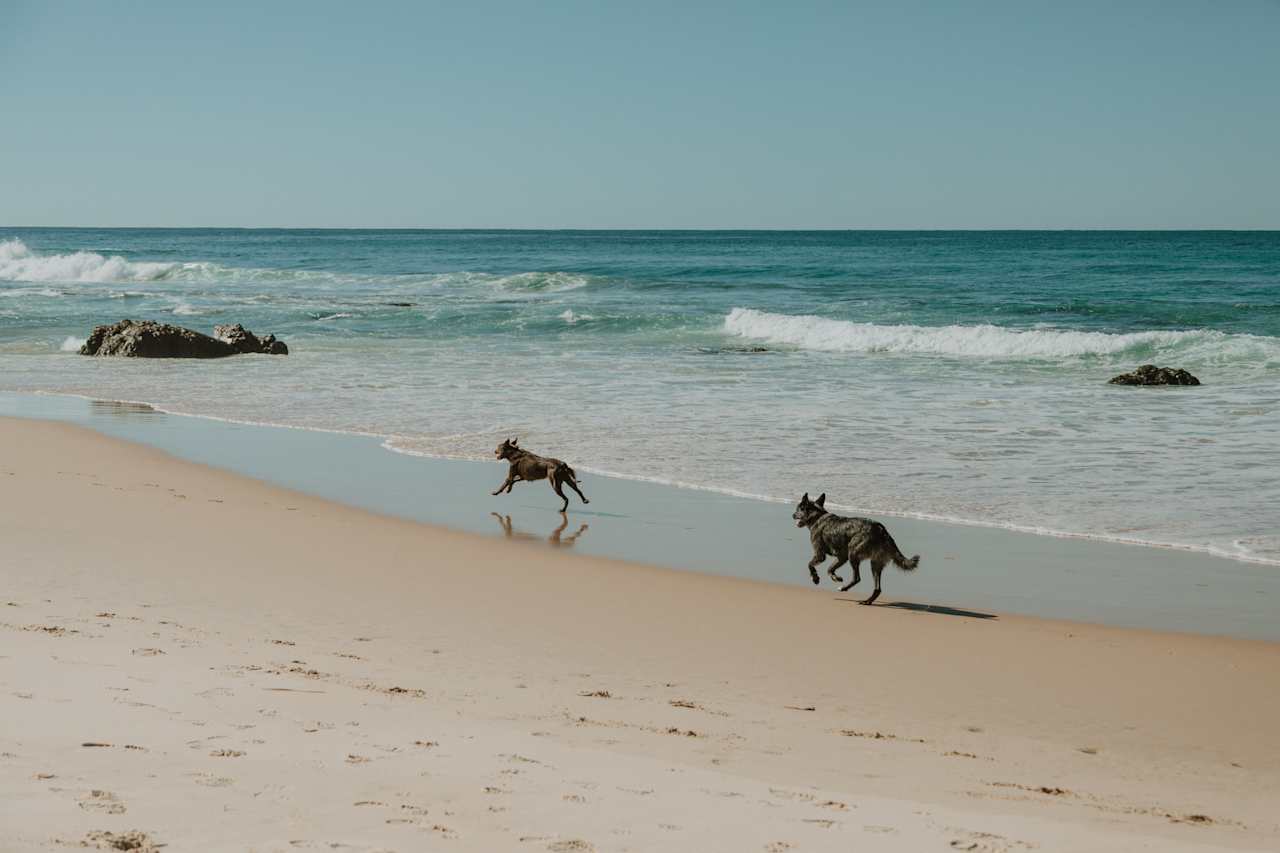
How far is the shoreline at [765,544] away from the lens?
26.5 feet

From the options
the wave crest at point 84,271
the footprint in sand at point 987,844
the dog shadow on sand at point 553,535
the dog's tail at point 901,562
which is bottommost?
the dog shadow on sand at point 553,535

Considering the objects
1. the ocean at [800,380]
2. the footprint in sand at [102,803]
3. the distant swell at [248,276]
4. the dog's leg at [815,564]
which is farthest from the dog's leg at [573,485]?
the distant swell at [248,276]

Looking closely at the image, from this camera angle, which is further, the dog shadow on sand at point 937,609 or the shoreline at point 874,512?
the shoreline at point 874,512

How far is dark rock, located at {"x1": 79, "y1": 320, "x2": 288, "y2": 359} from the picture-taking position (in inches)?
992

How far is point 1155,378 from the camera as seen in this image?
2080cm

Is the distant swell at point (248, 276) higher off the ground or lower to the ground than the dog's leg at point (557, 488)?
higher

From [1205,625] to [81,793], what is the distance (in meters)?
6.51

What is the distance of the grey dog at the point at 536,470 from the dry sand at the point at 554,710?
1.46 m

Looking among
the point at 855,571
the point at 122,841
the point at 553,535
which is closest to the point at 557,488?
the point at 553,535

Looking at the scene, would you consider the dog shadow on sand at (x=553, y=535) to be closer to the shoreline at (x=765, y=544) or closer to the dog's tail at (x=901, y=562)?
the shoreline at (x=765, y=544)

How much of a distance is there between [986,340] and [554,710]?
2589 centimetres

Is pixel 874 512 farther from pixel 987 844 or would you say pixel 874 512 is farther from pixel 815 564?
pixel 987 844

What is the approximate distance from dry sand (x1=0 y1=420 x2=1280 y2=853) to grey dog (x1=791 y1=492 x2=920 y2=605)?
1.23ft

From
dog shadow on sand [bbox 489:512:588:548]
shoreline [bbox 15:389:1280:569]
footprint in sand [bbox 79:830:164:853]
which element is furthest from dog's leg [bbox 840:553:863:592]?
footprint in sand [bbox 79:830:164:853]
